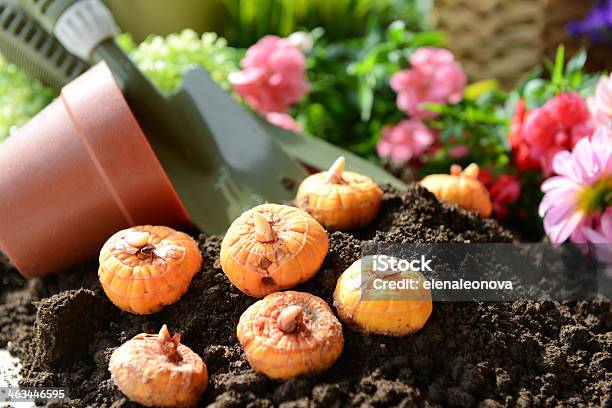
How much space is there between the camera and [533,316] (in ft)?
2.78

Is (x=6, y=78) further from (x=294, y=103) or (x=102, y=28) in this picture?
(x=294, y=103)

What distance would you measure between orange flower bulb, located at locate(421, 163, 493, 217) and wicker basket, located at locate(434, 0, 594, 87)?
0.81 m

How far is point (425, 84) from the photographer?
1.37 m

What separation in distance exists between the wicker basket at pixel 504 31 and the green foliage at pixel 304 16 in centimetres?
23

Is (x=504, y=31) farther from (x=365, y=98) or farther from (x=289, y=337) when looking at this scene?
(x=289, y=337)

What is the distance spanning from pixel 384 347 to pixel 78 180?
0.50 metres

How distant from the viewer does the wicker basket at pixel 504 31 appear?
1647 millimetres

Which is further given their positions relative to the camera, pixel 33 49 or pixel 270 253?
pixel 33 49

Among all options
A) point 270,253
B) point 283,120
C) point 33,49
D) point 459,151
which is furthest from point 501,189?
point 33,49

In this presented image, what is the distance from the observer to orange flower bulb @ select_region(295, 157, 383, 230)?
0.90 m

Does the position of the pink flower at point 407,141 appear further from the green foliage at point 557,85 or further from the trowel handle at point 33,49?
the trowel handle at point 33,49

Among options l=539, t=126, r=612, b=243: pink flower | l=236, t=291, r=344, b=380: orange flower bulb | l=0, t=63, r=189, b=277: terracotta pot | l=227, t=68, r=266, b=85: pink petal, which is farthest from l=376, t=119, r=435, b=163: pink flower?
l=236, t=291, r=344, b=380: orange flower bulb

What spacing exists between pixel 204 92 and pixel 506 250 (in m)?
0.63

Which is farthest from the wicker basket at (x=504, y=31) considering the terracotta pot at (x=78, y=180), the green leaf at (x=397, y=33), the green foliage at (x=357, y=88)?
the terracotta pot at (x=78, y=180)
